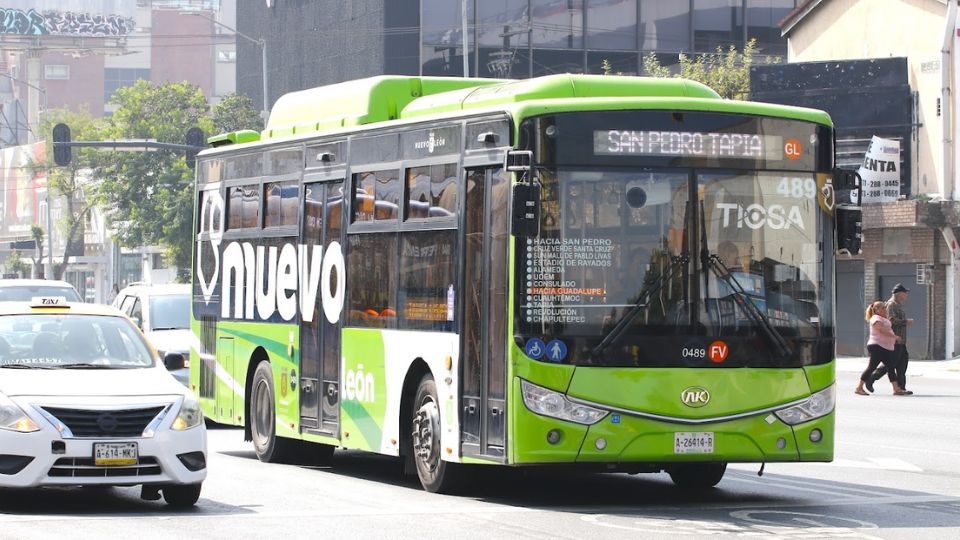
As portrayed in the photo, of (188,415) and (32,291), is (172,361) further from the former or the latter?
(32,291)

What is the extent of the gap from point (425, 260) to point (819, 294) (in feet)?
10.2

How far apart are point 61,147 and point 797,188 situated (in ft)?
123

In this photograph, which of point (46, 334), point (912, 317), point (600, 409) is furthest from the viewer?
point (912, 317)

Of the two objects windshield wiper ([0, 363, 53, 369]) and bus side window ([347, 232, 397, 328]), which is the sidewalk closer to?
bus side window ([347, 232, 397, 328])

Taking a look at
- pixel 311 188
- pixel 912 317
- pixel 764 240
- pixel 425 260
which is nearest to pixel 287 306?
pixel 311 188

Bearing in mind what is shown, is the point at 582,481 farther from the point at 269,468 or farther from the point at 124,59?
the point at 124,59

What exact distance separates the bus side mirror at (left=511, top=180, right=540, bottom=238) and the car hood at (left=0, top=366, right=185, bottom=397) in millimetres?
2746

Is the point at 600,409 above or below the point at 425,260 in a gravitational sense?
below

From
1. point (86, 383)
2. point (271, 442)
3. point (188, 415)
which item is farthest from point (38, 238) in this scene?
point (188, 415)

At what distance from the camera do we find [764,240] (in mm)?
13477

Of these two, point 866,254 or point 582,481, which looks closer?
point 582,481

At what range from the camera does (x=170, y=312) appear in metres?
25.0

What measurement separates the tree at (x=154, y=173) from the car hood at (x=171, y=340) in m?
41.7

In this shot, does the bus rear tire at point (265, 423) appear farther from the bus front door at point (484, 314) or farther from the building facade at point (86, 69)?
the building facade at point (86, 69)
